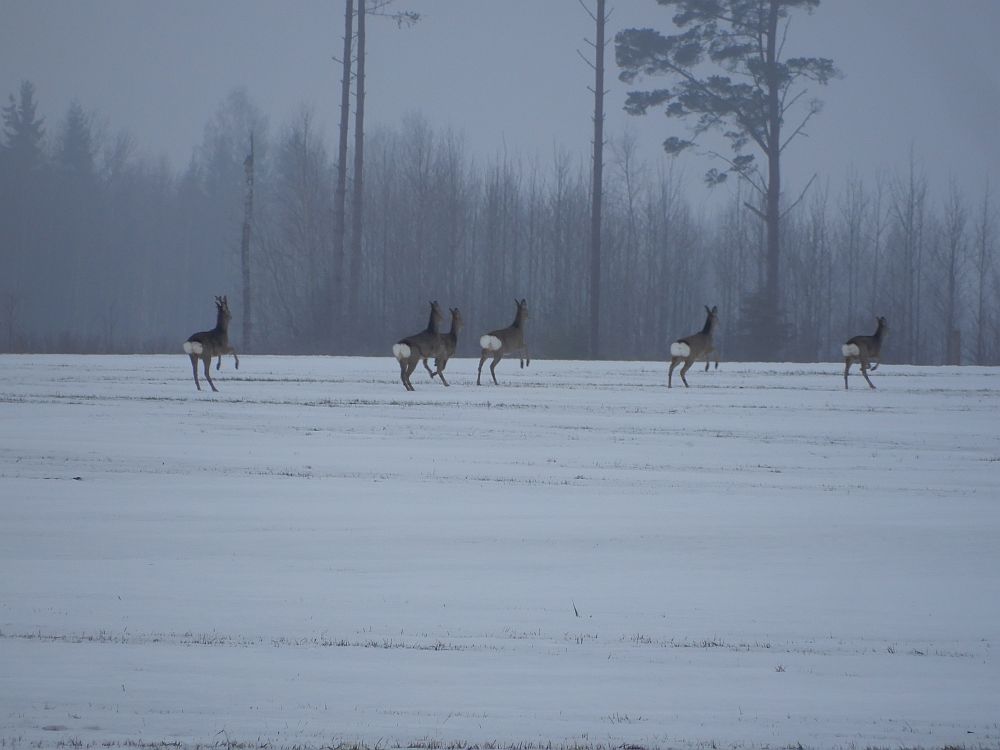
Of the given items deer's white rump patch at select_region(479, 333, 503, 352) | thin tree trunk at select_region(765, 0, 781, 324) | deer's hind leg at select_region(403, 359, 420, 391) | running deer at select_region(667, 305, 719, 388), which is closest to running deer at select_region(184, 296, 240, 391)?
deer's hind leg at select_region(403, 359, 420, 391)

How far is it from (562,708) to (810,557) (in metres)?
4.39

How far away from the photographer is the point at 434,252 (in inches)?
2633

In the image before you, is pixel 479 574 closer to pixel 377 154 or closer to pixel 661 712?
pixel 661 712

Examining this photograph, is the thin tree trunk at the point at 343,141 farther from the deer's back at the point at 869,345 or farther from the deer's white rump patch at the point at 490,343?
the deer's back at the point at 869,345

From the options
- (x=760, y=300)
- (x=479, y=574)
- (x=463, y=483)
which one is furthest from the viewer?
(x=760, y=300)

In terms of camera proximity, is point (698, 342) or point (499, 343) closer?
point (499, 343)

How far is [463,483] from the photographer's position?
46.9ft

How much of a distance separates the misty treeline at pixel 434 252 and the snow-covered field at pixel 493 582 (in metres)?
25.9

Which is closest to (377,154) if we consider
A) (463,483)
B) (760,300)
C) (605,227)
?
(605,227)

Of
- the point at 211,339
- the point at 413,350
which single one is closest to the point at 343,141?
the point at 413,350

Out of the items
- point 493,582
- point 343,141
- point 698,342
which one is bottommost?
point 493,582

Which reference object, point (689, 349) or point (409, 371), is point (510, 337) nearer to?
point (409, 371)

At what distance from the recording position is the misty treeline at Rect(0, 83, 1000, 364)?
55.3 metres

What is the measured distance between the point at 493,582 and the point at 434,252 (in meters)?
57.8
